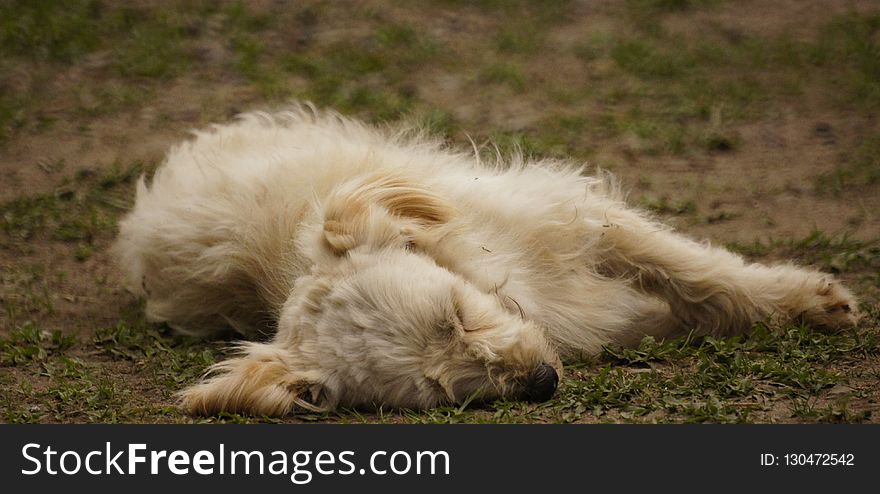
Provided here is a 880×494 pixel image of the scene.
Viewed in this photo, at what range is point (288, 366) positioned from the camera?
4516mm

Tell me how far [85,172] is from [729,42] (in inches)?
209

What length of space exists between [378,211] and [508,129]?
3.66 m

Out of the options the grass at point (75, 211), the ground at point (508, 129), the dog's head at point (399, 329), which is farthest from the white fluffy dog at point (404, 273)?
the grass at point (75, 211)

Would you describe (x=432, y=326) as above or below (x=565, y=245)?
below

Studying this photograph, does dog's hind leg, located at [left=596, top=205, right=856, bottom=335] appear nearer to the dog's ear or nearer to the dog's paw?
the dog's paw

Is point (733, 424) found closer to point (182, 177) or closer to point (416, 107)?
point (182, 177)

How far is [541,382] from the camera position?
4344mm

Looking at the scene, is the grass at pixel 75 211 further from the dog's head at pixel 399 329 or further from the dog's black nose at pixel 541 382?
the dog's black nose at pixel 541 382

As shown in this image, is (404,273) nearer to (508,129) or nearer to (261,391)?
(261,391)

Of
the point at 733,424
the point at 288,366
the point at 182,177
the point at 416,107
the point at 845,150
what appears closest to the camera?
the point at 733,424

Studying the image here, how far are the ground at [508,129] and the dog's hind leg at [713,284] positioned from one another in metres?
0.15

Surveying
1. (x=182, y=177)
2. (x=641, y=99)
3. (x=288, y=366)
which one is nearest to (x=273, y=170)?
(x=182, y=177)

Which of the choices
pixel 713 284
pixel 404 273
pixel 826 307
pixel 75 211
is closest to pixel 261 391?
pixel 404 273

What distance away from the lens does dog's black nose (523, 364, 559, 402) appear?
4.34 m
